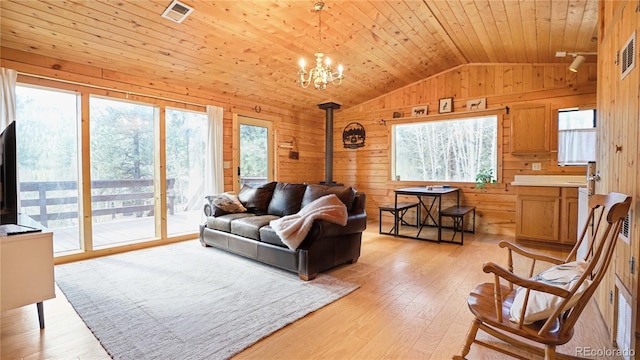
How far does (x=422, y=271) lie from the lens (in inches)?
127

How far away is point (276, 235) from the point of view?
3104 millimetres

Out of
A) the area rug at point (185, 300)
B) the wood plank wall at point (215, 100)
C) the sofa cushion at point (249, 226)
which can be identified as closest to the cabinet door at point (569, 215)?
the area rug at point (185, 300)

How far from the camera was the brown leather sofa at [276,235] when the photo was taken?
2969 mm

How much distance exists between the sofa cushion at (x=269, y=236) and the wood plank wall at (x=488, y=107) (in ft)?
11.8

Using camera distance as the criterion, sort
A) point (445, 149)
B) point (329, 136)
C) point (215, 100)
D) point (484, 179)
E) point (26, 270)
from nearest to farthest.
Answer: point (26, 270) < point (215, 100) < point (484, 179) < point (445, 149) < point (329, 136)

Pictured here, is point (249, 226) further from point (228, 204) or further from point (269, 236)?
point (228, 204)

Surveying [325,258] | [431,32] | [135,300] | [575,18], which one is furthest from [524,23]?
[135,300]

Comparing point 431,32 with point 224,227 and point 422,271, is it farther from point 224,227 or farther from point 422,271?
point 224,227

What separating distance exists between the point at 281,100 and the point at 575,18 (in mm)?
4265

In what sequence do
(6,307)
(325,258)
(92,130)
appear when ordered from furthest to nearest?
1. (92,130)
2. (325,258)
3. (6,307)

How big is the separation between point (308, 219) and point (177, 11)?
8.04ft

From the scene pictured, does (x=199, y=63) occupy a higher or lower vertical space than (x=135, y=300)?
higher

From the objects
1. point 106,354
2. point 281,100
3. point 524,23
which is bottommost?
point 106,354

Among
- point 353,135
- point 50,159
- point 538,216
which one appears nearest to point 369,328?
point 538,216
